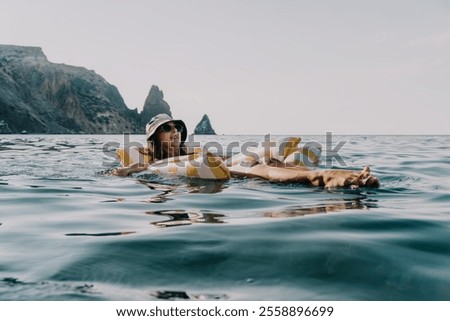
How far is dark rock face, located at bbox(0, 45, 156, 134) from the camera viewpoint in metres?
108

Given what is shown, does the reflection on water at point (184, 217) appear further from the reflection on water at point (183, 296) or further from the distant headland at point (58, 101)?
the distant headland at point (58, 101)

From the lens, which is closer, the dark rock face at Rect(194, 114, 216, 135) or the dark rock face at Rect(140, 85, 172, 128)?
the dark rock face at Rect(140, 85, 172, 128)

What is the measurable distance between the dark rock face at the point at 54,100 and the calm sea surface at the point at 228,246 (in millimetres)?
100653

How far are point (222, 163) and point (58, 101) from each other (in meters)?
140

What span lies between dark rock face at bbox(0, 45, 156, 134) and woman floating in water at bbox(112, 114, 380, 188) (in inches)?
3804

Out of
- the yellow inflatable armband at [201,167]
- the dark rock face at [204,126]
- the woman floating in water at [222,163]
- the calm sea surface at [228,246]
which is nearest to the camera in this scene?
the calm sea surface at [228,246]

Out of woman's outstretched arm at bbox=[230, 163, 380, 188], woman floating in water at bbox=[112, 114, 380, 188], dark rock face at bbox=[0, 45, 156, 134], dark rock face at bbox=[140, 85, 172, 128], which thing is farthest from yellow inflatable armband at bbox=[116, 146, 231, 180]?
dark rock face at bbox=[140, 85, 172, 128]

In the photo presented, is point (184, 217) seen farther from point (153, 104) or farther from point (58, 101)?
point (153, 104)

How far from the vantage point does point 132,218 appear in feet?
14.9

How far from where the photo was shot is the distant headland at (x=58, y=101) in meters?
109

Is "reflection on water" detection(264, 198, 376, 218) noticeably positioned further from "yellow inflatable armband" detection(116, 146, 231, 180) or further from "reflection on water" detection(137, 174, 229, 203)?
"yellow inflatable armband" detection(116, 146, 231, 180)

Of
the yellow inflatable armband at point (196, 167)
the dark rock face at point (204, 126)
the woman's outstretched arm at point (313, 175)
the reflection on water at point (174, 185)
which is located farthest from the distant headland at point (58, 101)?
the woman's outstretched arm at point (313, 175)

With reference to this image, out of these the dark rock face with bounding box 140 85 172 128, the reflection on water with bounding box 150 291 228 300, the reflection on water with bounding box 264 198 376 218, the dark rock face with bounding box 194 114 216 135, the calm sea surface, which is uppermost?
the dark rock face with bounding box 140 85 172 128
